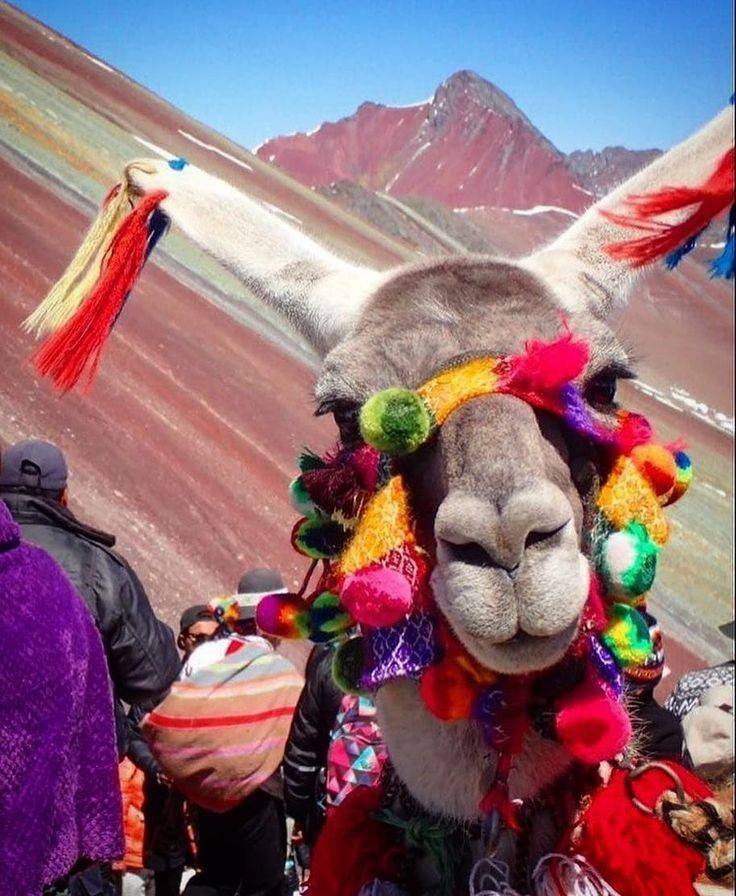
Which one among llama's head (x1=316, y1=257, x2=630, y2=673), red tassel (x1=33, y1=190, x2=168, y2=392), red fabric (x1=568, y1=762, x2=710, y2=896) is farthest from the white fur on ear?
red fabric (x1=568, y1=762, x2=710, y2=896)

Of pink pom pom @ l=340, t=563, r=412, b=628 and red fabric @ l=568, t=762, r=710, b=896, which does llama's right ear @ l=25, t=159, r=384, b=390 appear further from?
red fabric @ l=568, t=762, r=710, b=896

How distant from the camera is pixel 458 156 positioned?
9430mm

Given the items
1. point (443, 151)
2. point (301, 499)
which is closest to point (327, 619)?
point (301, 499)

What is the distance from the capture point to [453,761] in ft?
5.93

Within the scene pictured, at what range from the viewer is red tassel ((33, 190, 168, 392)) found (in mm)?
2400

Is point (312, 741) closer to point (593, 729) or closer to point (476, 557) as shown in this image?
point (593, 729)

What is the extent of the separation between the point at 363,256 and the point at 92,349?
5441 mm

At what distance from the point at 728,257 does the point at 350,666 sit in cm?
143

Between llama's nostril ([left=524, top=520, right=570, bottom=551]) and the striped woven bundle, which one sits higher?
llama's nostril ([left=524, top=520, right=570, bottom=551])

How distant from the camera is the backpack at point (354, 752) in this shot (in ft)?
8.52

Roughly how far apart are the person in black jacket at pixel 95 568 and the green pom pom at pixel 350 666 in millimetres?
1518

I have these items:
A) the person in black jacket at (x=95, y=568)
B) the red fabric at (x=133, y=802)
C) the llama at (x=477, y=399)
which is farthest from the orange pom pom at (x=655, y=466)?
the red fabric at (x=133, y=802)

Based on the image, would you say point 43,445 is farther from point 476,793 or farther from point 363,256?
point 363,256

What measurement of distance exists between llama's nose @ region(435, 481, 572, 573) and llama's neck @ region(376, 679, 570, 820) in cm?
53
